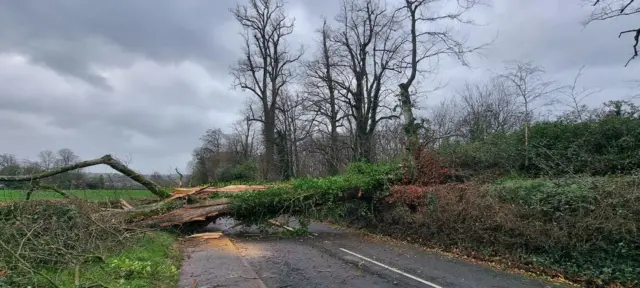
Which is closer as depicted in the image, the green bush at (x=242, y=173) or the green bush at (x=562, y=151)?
the green bush at (x=562, y=151)

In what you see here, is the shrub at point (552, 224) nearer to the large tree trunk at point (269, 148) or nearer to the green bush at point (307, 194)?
the green bush at point (307, 194)

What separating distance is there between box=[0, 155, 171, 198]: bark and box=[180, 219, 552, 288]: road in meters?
3.98

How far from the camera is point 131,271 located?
23.7ft

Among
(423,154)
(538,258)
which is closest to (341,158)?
(423,154)

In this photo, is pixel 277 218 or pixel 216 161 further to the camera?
pixel 216 161

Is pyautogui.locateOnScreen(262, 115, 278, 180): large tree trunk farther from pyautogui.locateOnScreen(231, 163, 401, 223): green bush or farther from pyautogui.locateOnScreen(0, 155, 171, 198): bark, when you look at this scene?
pyautogui.locateOnScreen(0, 155, 171, 198): bark

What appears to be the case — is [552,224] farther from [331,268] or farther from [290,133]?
[290,133]

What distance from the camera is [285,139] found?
128 ft

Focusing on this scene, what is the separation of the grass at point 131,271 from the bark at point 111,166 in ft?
15.6

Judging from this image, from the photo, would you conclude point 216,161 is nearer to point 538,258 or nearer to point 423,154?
point 423,154

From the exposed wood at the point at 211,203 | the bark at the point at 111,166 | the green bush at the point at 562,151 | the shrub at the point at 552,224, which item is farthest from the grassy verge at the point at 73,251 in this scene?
the green bush at the point at 562,151

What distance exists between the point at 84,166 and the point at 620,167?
1650 centimetres

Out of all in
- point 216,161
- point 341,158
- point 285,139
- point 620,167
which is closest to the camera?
point 620,167

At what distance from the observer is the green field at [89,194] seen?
447 inches
